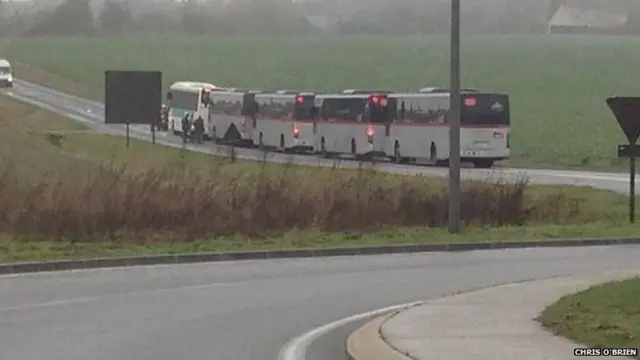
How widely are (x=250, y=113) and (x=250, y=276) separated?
5276 centimetres

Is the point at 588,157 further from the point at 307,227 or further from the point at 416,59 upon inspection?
the point at 416,59

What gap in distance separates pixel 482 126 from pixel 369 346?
4316 centimetres

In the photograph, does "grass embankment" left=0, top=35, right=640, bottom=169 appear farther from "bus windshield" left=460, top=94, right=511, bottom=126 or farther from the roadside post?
the roadside post

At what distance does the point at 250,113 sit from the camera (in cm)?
7456

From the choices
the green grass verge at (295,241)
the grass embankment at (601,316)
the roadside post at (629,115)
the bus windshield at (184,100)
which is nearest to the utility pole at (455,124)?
the green grass verge at (295,241)

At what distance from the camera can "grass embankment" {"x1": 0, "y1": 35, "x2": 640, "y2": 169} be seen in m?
91.8

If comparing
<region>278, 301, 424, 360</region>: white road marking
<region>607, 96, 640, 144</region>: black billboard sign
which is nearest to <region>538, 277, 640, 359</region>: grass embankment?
<region>278, 301, 424, 360</region>: white road marking

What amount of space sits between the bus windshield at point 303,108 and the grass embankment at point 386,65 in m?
10.3

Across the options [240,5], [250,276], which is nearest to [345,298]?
[250,276]

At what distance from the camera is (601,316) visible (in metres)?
14.5

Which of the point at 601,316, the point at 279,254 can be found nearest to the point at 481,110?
the point at 279,254

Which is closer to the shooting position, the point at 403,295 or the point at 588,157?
the point at 403,295

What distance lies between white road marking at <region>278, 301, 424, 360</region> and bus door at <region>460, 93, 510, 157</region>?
126 feet

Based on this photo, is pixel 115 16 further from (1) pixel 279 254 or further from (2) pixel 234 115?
(1) pixel 279 254
